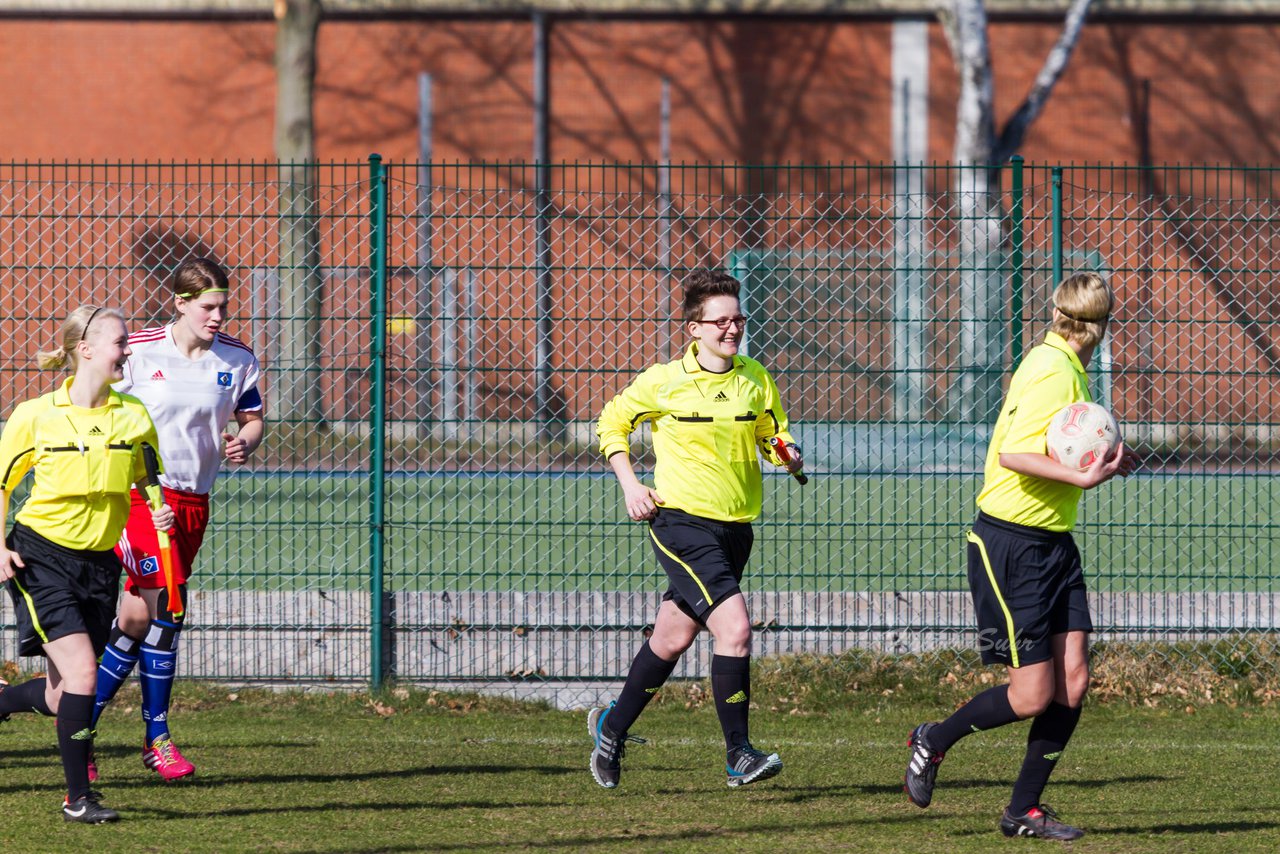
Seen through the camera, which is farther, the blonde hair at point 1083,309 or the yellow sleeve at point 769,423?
the yellow sleeve at point 769,423

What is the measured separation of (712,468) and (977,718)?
133 cm

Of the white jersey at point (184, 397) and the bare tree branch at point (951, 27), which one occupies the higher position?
the bare tree branch at point (951, 27)

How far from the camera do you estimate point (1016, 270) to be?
832 cm

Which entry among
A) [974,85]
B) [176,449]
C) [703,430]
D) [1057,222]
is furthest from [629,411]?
[974,85]

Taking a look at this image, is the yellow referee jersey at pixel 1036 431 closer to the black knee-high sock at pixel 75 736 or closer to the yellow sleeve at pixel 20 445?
the black knee-high sock at pixel 75 736

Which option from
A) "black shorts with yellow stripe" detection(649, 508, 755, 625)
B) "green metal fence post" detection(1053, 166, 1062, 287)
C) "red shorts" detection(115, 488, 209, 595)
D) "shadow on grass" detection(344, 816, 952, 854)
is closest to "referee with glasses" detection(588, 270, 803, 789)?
"black shorts with yellow stripe" detection(649, 508, 755, 625)

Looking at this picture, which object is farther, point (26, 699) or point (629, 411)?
point (26, 699)

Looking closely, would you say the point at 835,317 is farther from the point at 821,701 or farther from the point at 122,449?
the point at 122,449

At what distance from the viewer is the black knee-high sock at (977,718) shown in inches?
223

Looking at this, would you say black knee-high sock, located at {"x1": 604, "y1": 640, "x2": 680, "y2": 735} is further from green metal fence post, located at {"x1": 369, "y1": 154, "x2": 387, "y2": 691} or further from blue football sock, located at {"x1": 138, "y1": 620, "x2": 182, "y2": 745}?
green metal fence post, located at {"x1": 369, "y1": 154, "x2": 387, "y2": 691}

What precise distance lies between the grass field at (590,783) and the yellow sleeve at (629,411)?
1380mm

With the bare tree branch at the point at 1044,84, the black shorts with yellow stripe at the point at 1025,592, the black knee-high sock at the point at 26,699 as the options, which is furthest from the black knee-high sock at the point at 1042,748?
the bare tree branch at the point at 1044,84

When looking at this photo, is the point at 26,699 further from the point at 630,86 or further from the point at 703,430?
the point at 630,86

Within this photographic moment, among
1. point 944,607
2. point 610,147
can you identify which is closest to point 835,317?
point 944,607
